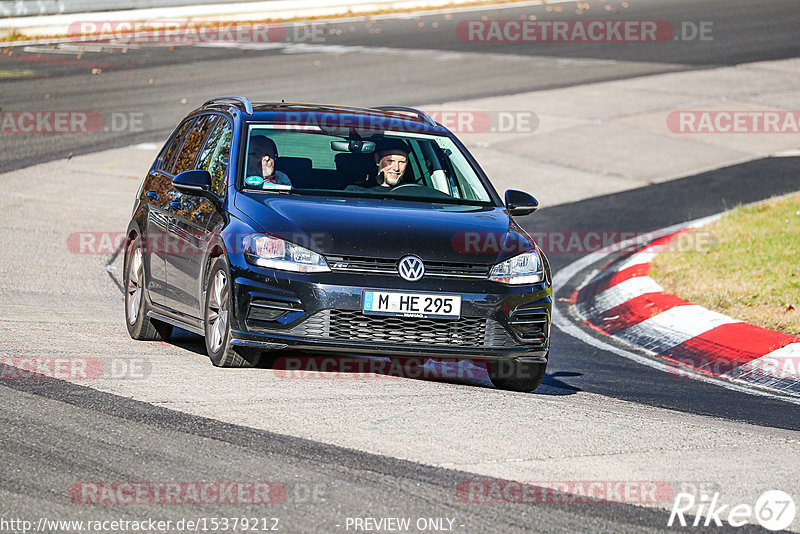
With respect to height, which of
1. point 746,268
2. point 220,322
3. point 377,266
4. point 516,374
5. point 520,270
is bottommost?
point 746,268

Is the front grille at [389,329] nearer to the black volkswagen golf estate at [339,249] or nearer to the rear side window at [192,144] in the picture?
the black volkswagen golf estate at [339,249]

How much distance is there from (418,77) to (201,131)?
14617 millimetres

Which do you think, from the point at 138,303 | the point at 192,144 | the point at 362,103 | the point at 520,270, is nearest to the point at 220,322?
the point at 138,303

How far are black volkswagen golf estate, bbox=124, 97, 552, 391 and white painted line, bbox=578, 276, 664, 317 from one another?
3.09m

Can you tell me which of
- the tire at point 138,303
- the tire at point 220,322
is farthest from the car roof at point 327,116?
the tire at point 220,322

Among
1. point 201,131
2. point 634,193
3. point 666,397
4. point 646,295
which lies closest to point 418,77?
point 634,193

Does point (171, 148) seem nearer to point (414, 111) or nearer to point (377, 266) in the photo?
point (414, 111)

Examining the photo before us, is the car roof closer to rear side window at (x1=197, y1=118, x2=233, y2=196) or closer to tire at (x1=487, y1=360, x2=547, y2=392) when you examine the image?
rear side window at (x1=197, y1=118, x2=233, y2=196)

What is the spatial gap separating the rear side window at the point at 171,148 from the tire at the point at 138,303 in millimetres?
608

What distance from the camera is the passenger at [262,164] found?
8.48m

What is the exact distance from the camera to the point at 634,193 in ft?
56.2

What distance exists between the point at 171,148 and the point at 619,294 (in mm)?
4355

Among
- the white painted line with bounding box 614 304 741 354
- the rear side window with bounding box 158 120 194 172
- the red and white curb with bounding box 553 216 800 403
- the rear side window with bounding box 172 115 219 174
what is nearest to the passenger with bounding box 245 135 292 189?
the rear side window with bounding box 172 115 219 174

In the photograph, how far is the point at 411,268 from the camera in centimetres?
768
